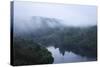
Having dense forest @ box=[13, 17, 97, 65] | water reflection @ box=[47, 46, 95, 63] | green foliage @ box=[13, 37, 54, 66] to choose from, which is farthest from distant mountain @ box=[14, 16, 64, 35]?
water reflection @ box=[47, 46, 95, 63]

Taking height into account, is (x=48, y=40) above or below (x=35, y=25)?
below

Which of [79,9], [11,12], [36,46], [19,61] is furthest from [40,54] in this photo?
[79,9]

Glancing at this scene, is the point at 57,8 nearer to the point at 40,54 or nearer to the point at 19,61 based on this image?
the point at 40,54

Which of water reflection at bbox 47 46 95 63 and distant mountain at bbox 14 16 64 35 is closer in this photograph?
distant mountain at bbox 14 16 64 35

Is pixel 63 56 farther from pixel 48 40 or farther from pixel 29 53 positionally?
pixel 29 53

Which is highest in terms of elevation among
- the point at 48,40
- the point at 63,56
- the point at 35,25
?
the point at 35,25

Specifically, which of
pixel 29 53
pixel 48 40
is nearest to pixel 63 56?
pixel 48 40

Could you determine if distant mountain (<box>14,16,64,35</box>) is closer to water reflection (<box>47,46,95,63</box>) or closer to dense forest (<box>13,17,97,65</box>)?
dense forest (<box>13,17,97,65</box>)
